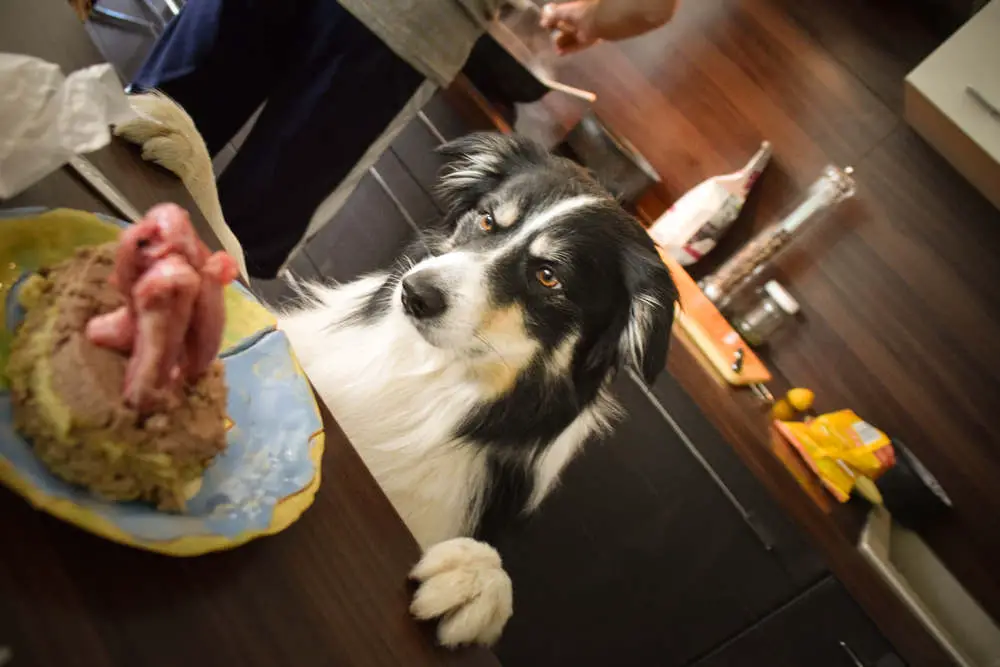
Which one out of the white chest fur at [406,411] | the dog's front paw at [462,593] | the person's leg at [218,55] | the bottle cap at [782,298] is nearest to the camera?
the dog's front paw at [462,593]

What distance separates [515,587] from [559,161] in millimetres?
1075

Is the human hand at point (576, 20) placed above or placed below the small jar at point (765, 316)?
above

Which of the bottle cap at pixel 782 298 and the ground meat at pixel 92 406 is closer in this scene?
the ground meat at pixel 92 406

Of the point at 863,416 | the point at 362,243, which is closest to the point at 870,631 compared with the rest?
the point at 863,416

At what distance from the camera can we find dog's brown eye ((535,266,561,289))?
1252mm

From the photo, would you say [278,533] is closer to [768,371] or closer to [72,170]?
[72,170]

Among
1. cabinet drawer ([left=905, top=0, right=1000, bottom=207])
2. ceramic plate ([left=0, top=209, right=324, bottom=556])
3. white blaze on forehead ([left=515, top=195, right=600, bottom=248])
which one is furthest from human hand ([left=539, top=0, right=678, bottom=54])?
ceramic plate ([left=0, top=209, right=324, bottom=556])

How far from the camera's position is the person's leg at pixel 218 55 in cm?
139

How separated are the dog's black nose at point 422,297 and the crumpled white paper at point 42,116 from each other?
0.62 m

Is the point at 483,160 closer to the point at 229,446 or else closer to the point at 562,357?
the point at 562,357

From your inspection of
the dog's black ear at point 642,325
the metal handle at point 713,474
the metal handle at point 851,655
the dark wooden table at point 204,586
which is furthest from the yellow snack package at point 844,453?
the dark wooden table at point 204,586

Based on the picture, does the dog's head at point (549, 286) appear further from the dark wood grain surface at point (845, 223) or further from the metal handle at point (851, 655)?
the metal handle at point (851, 655)

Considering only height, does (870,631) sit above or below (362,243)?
above

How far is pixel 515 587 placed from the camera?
5.52 ft
